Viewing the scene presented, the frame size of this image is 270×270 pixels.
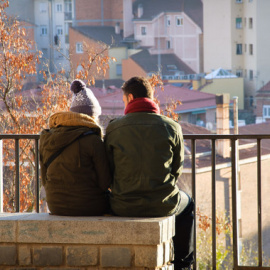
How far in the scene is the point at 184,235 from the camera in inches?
177

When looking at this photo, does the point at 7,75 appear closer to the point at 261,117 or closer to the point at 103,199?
the point at 103,199

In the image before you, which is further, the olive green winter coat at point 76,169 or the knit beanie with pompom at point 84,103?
the knit beanie with pompom at point 84,103

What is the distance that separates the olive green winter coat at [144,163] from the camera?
13.5 feet

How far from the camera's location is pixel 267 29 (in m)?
75.4

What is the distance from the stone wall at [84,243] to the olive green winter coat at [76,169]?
0.36 feet

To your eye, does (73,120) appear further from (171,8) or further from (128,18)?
(171,8)

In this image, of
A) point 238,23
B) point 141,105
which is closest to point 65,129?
point 141,105

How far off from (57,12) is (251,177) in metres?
49.9

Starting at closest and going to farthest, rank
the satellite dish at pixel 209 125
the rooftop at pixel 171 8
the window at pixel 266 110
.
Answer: the satellite dish at pixel 209 125 → the window at pixel 266 110 → the rooftop at pixel 171 8

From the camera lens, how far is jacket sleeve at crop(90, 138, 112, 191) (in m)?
4.21

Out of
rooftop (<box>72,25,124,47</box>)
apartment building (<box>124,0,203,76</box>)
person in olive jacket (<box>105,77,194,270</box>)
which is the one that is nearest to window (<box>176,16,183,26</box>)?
apartment building (<box>124,0,203,76</box>)

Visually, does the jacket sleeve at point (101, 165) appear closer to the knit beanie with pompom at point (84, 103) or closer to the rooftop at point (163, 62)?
the knit beanie with pompom at point (84, 103)

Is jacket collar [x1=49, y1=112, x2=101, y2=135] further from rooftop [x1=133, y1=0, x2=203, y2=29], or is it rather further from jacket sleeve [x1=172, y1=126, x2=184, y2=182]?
rooftop [x1=133, y1=0, x2=203, y2=29]

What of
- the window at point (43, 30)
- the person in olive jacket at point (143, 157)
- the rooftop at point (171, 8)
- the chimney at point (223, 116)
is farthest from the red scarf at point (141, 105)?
the window at point (43, 30)
